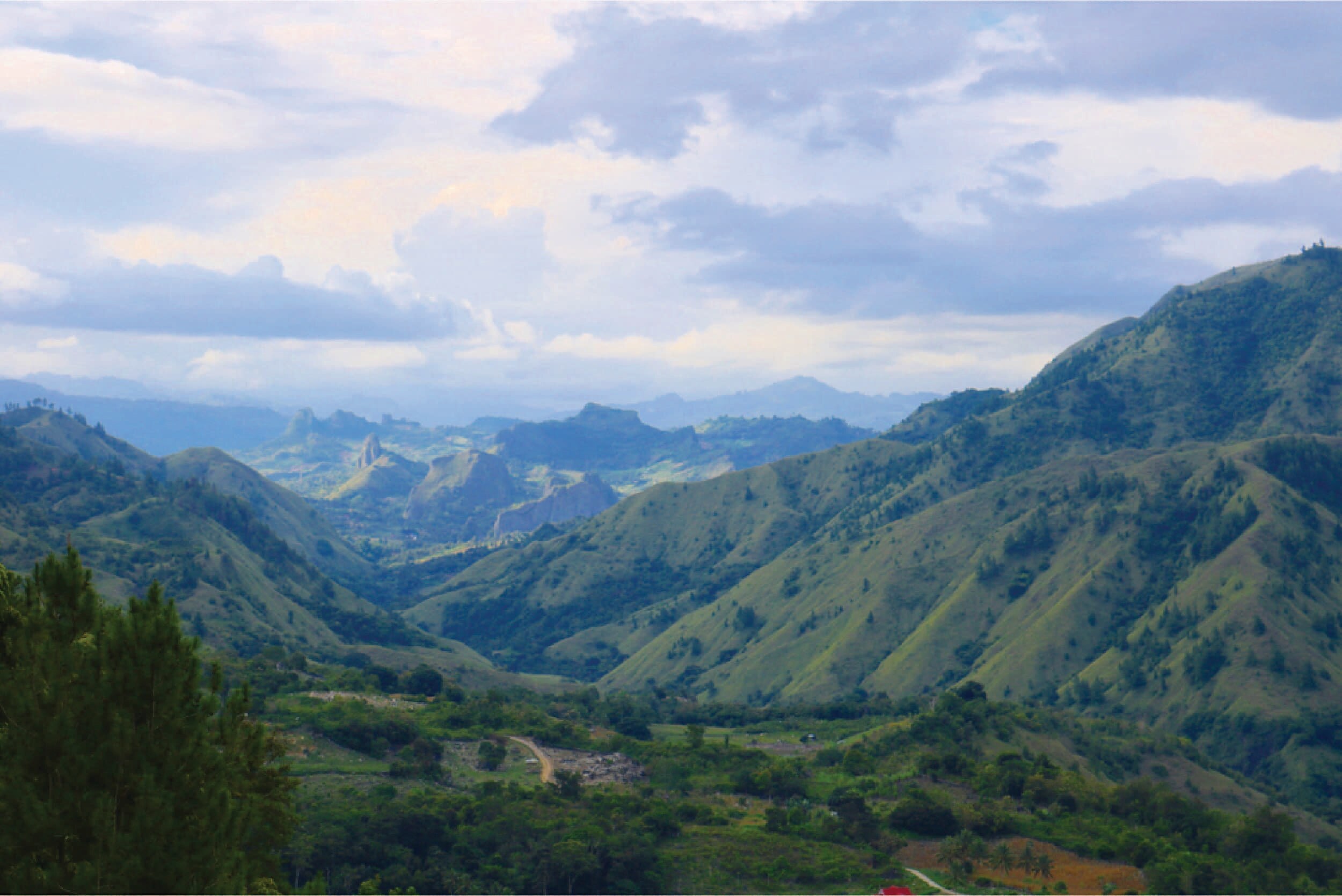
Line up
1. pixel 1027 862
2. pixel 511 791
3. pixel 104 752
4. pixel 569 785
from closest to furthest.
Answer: pixel 104 752 → pixel 1027 862 → pixel 511 791 → pixel 569 785

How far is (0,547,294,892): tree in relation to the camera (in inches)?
1079

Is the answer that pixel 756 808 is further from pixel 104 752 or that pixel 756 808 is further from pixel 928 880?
pixel 104 752

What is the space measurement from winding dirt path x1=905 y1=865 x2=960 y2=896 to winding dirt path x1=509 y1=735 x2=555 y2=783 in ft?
118

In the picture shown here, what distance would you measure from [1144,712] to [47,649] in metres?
202

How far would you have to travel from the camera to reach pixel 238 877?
31.7 meters

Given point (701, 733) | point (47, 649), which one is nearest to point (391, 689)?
point (701, 733)

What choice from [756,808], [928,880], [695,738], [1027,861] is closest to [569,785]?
[756,808]

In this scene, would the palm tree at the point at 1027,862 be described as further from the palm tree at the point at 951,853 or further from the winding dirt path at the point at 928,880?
the winding dirt path at the point at 928,880

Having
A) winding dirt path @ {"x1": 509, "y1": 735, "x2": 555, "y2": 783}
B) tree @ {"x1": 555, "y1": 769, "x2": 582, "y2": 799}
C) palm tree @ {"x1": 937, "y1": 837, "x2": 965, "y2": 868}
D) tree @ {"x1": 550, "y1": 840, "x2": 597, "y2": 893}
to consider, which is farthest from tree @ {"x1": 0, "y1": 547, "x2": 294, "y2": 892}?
winding dirt path @ {"x1": 509, "y1": 735, "x2": 555, "y2": 783}

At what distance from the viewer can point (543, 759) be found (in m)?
112

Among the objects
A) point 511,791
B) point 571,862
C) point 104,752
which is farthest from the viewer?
point 511,791

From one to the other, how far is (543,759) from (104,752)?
88.2 metres

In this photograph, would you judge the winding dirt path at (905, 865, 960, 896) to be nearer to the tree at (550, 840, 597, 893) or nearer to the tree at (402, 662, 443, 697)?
the tree at (550, 840, 597, 893)

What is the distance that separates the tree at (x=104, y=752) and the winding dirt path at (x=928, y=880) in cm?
6467
